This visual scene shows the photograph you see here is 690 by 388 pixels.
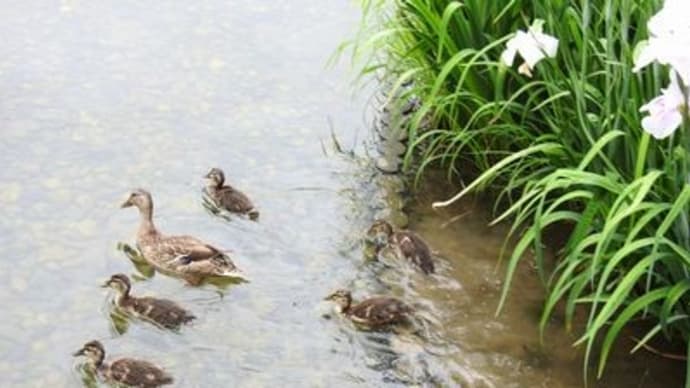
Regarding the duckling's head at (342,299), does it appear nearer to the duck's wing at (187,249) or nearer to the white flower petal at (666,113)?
the duck's wing at (187,249)

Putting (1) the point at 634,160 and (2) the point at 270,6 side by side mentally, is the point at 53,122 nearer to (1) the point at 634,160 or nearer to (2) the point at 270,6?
(2) the point at 270,6

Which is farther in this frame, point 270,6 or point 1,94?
point 270,6

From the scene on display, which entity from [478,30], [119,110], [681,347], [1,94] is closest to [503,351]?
[681,347]

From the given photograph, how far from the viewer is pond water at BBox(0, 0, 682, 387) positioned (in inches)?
195

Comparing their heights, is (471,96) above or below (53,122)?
above

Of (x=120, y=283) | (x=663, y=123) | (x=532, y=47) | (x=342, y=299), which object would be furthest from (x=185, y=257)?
(x=663, y=123)

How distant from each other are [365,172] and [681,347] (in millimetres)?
2142

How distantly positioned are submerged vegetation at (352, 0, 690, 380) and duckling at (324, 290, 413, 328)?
45 centimetres

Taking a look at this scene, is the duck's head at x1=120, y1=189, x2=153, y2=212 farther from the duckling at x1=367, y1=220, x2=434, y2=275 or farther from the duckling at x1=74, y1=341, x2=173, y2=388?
the duckling at x1=367, y1=220, x2=434, y2=275

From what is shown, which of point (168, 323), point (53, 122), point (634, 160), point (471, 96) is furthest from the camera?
point (53, 122)

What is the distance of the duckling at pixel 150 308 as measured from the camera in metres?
5.11

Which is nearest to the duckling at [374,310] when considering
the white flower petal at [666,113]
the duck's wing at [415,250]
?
the duck's wing at [415,250]

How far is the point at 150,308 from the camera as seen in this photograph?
514cm

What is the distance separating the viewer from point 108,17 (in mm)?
8156
